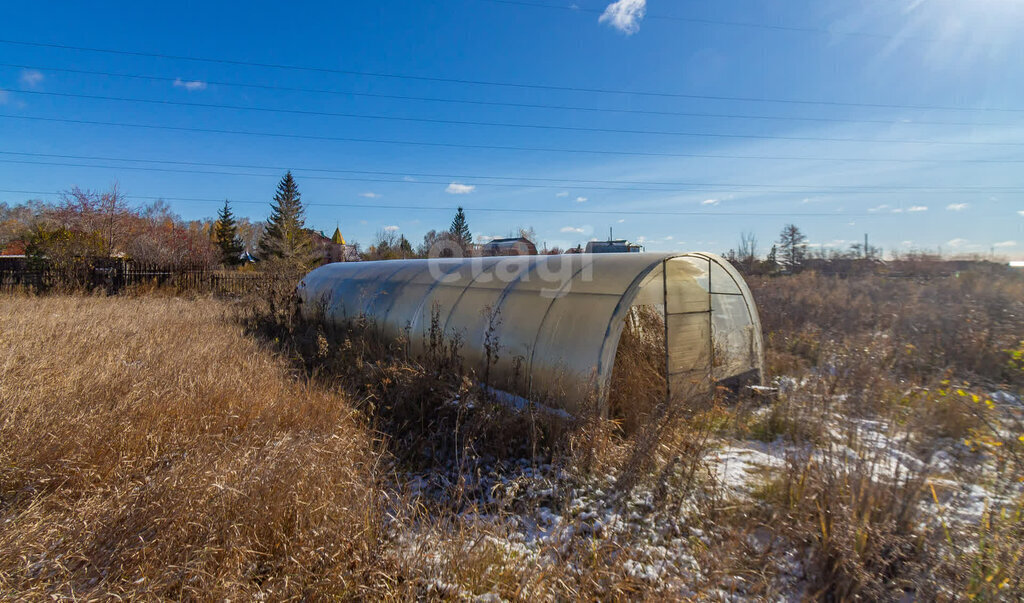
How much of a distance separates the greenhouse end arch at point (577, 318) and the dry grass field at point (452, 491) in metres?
Answer: 0.59

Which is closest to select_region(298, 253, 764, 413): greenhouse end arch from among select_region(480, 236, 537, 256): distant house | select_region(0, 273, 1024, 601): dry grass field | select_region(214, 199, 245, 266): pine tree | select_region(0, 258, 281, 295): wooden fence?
select_region(0, 273, 1024, 601): dry grass field

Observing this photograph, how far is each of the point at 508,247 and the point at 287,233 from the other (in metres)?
19.5

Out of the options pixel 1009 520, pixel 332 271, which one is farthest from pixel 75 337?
pixel 1009 520

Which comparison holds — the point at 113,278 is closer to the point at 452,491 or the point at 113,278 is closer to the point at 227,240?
the point at 452,491

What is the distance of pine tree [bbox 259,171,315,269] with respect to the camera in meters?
21.7

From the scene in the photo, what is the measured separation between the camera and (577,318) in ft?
17.1

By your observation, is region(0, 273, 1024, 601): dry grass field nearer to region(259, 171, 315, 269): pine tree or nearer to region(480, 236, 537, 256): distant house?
region(259, 171, 315, 269): pine tree

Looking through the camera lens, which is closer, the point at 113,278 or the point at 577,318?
the point at 577,318

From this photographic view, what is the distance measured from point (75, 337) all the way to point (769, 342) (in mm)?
12181

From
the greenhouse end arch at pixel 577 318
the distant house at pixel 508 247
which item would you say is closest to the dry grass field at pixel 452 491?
the greenhouse end arch at pixel 577 318

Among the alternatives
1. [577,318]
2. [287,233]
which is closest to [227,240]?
[287,233]

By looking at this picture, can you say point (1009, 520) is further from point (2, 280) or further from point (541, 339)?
point (2, 280)

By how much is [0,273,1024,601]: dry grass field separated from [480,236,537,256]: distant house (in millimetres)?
31063

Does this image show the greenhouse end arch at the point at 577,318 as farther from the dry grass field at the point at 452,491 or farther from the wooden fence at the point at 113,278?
the wooden fence at the point at 113,278
